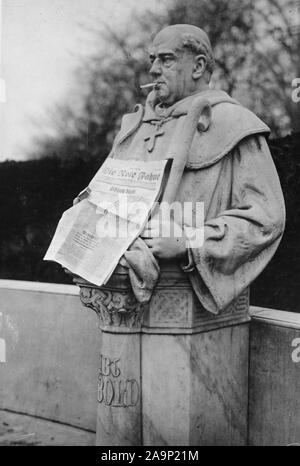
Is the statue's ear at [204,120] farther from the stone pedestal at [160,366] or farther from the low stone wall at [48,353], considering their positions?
the low stone wall at [48,353]

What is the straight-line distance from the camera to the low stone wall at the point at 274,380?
12.5 ft

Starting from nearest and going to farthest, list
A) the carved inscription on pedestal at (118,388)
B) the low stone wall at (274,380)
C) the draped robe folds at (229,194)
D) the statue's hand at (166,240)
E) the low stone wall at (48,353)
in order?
the statue's hand at (166,240) → the draped robe folds at (229,194) → the carved inscription on pedestal at (118,388) → the low stone wall at (274,380) → the low stone wall at (48,353)

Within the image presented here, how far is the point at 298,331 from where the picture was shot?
12.6 feet

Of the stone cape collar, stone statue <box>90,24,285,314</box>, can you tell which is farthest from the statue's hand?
the stone cape collar

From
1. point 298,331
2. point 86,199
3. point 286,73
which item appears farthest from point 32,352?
point 286,73

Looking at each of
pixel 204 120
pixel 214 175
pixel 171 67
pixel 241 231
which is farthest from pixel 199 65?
pixel 241 231

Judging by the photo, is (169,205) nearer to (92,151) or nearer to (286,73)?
(286,73)

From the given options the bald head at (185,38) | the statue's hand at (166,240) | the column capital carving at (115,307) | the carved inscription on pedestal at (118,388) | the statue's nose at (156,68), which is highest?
the bald head at (185,38)

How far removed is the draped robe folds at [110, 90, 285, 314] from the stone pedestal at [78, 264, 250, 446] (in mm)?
158

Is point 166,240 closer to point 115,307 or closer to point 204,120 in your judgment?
point 115,307

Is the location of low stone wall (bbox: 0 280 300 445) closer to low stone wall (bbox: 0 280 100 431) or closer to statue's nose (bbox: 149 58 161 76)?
low stone wall (bbox: 0 280 100 431)

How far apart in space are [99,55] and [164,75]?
129 inches

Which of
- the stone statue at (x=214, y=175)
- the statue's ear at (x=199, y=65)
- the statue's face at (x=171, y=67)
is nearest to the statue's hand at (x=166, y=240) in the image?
the stone statue at (x=214, y=175)

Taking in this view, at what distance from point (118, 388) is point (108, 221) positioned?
788 millimetres
